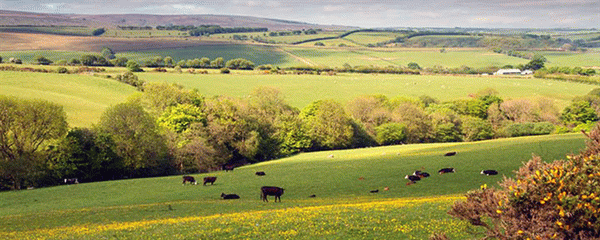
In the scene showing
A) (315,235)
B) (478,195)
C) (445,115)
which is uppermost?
(478,195)

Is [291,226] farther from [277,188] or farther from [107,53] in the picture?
[107,53]

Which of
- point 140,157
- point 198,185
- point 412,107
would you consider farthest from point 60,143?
point 412,107

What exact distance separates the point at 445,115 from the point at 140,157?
6523 centimetres

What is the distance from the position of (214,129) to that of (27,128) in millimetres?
26697

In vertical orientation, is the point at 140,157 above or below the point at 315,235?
below

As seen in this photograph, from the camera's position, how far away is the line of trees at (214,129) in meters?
55.3

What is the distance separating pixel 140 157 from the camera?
60562 millimetres

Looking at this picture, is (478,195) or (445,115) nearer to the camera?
(478,195)

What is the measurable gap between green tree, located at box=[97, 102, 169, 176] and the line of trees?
5.1 inches

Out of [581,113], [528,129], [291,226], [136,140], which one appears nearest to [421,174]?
[291,226]

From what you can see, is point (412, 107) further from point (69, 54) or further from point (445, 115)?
point (69, 54)

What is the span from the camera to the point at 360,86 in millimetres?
148625

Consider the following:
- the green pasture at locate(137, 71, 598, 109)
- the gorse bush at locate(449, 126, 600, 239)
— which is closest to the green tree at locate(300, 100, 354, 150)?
the green pasture at locate(137, 71, 598, 109)

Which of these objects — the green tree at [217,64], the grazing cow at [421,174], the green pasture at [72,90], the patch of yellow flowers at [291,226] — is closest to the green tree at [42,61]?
the green pasture at [72,90]
